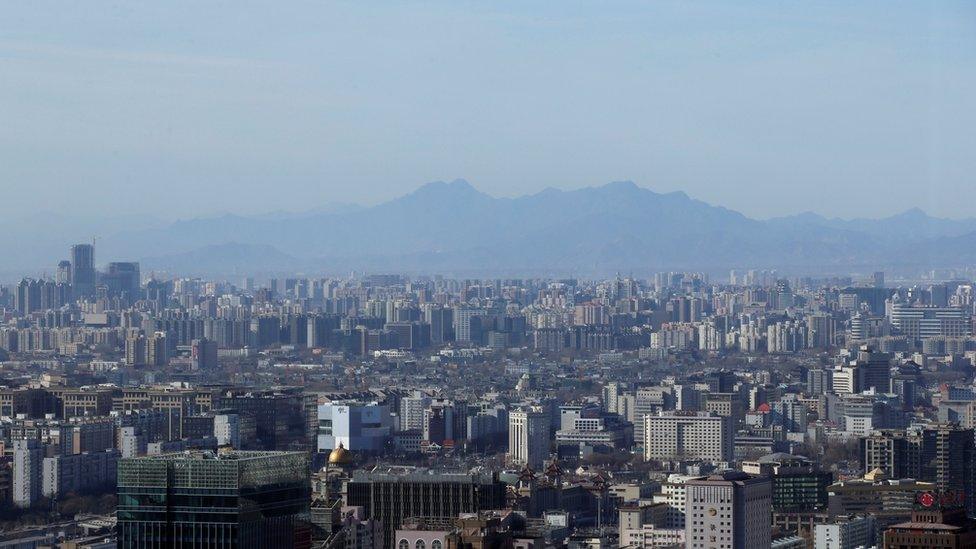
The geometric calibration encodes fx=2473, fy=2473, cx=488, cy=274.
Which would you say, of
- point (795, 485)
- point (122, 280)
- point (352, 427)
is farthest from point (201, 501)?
point (122, 280)

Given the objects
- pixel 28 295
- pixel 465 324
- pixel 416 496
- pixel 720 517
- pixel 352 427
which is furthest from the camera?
pixel 28 295

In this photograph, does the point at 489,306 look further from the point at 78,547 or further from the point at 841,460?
the point at 78,547

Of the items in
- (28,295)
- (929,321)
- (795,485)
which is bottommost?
(795,485)

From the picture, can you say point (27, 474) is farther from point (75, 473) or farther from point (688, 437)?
point (688, 437)

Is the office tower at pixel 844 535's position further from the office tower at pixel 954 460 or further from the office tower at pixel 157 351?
the office tower at pixel 157 351

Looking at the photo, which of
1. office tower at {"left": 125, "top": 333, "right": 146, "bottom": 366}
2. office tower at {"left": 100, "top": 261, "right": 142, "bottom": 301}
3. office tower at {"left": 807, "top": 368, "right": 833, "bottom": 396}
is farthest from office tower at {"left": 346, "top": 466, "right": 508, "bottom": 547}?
office tower at {"left": 100, "top": 261, "right": 142, "bottom": 301}

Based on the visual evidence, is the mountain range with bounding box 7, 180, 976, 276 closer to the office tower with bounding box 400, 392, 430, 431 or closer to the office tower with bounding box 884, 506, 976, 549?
the office tower with bounding box 400, 392, 430, 431

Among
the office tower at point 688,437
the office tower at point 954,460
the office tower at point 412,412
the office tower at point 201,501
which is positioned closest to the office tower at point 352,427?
the office tower at point 412,412

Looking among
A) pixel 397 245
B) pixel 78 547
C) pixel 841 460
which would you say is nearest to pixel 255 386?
pixel 841 460
